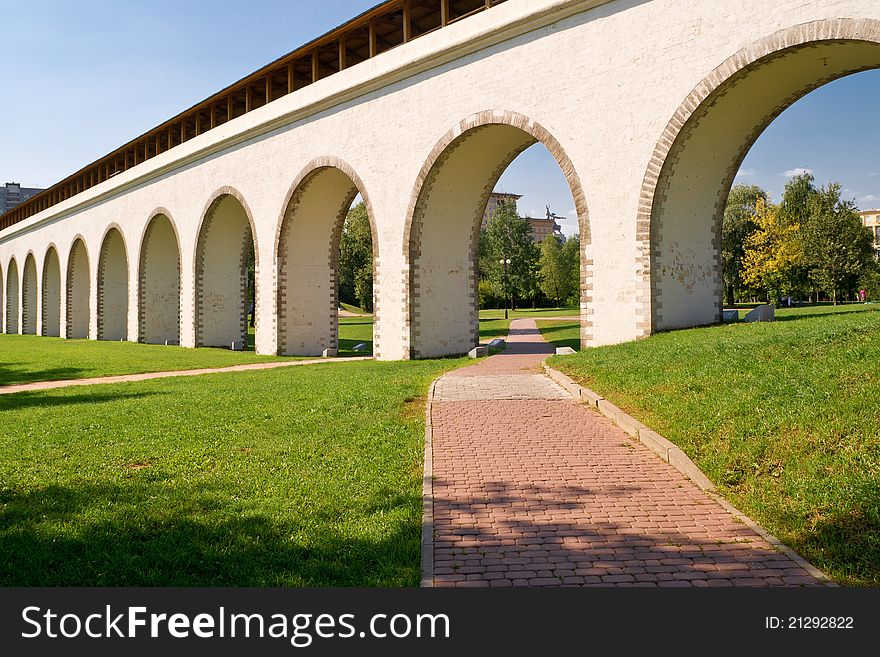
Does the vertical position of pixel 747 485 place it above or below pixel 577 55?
Result: below

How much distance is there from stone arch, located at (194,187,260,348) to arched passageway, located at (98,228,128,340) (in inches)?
397

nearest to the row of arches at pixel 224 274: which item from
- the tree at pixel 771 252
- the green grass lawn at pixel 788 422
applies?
the green grass lawn at pixel 788 422

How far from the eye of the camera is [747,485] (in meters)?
4.77

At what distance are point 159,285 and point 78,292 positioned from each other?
10.7 metres

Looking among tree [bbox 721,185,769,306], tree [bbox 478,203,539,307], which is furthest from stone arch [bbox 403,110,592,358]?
tree [bbox 721,185,769,306]

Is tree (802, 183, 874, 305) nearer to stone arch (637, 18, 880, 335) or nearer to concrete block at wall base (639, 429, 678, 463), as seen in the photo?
stone arch (637, 18, 880, 335)

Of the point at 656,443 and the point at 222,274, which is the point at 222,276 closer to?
the point at 222,274

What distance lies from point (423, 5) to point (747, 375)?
45.3 feet

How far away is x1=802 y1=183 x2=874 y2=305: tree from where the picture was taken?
127ft

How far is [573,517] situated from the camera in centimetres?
438

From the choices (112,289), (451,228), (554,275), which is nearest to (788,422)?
(451,228)

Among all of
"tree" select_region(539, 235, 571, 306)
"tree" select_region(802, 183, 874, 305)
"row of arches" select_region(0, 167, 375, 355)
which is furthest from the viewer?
"tree" select_region(539, 235, 571, 306)

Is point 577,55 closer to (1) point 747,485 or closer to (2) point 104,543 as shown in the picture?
(1) point 747,485

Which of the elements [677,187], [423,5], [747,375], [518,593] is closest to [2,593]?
[518,593]
